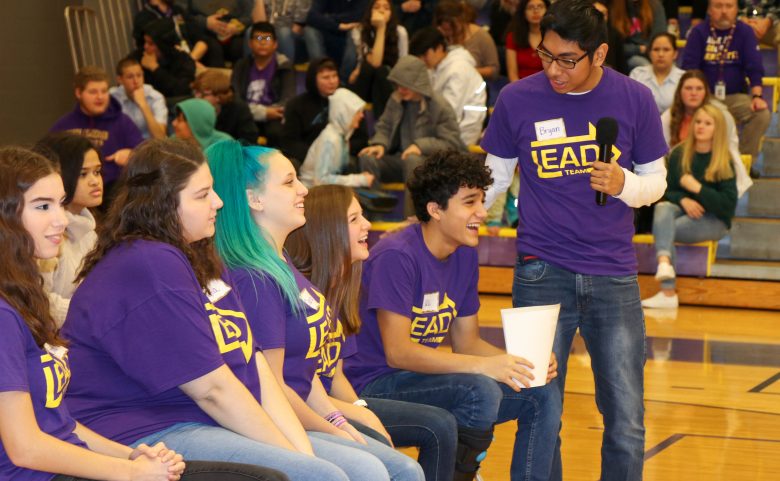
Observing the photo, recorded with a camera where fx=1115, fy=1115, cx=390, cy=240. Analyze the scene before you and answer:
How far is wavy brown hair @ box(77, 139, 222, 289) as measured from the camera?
250cm

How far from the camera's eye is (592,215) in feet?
11.2

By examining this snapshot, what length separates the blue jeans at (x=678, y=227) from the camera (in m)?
7.74

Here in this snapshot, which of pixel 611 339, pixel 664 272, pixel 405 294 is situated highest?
pixel 405 294

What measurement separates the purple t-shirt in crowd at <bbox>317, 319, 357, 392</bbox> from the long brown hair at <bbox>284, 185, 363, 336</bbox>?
0.20 feet

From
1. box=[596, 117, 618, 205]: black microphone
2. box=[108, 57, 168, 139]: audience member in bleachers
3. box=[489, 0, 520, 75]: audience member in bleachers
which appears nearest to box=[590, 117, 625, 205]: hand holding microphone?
box=[596, 117, 618, 205]: black microphone

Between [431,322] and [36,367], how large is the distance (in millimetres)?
1572

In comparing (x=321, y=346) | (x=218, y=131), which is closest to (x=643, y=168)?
(x=321, y=346)

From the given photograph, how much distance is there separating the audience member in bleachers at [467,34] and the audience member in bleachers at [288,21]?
1.27 metres

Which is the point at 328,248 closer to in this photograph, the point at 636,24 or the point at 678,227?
the point at 678,227

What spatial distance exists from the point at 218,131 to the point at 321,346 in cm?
541

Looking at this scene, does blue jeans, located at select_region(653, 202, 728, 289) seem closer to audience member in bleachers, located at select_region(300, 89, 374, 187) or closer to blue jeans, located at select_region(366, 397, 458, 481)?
audience member in bleachers, located at select_region(300, 89, 374, 187)

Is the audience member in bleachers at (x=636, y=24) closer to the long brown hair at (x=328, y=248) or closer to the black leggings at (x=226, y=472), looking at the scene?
the long brown hair at (x=328, y=248)

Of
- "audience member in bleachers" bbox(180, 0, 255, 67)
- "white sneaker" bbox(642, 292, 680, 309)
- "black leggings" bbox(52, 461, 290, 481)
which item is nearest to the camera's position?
"black leggings" bbox(52, 461, 290, 481)

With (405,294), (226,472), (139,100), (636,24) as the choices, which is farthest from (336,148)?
(226,472)
